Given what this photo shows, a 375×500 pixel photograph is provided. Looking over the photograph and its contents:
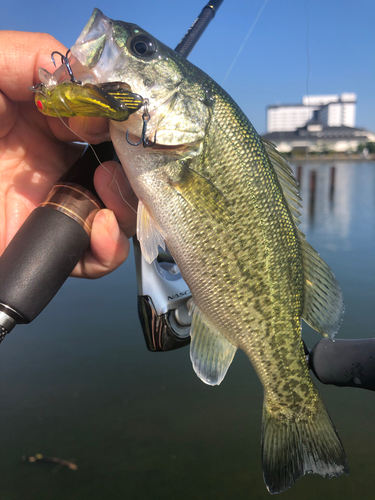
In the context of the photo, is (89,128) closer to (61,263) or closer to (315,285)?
(61,263)

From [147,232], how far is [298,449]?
3.85 feet

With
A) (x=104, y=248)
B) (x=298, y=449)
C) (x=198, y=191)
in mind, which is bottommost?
(x=298, y=449)

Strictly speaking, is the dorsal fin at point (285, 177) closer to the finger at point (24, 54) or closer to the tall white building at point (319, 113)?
the finger at point (24, 54)

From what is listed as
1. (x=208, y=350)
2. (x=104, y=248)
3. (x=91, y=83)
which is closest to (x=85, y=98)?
(x=91, y=83)

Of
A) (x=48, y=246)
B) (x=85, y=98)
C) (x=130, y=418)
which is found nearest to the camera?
(x=85, y=98)

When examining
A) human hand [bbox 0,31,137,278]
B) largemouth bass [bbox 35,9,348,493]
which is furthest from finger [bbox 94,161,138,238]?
largemouth bass [bbox 35,9,348,493]

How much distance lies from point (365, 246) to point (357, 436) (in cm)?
645

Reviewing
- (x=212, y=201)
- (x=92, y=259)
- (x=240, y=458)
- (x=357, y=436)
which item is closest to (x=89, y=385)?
(x=240, y=458)

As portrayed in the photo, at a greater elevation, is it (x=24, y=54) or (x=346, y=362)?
(x=24, y=54)

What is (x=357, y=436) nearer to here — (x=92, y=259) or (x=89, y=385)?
(x=89, y=385)

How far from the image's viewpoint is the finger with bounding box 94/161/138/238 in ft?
5.25

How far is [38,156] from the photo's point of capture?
6.31 feet

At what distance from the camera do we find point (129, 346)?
450 cm

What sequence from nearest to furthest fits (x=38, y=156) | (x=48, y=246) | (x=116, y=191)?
(x=48, y=246) → (x=116, y=191) → (x=38, y=156)
